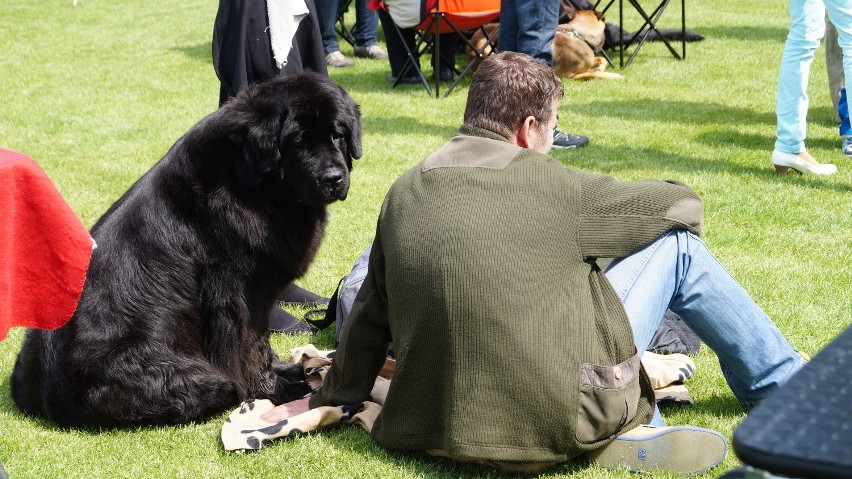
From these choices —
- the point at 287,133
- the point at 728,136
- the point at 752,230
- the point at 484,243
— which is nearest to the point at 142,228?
the point at 287,133

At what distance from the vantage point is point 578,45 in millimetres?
9555

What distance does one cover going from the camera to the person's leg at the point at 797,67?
5.99 m

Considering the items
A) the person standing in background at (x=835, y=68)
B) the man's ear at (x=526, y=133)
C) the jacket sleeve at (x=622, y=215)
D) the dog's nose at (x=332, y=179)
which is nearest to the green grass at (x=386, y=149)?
the person standing in background at (x=835, y=68)

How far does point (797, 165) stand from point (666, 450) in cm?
398

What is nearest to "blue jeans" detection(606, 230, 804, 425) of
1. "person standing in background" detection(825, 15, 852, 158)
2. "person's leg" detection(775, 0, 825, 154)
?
"person's leg" detection(775, 0, 825, 154)

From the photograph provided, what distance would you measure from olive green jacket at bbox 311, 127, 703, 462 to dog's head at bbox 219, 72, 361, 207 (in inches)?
29.7

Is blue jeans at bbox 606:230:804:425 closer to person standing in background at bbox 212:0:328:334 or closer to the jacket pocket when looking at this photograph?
the jacket pocket

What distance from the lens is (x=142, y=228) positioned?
3465 mm

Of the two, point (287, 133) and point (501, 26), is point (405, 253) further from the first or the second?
point (501, 26)

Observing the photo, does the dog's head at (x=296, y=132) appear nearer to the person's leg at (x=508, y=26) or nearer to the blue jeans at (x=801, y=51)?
the blue jeans at (x=801, y=51)

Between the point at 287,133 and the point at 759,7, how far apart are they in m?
12.1

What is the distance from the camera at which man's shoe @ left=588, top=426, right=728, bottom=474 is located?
295 centimetres

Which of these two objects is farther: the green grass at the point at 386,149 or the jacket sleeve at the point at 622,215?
the green grass at the point at 386,149

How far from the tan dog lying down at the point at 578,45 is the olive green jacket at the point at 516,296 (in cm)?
684
